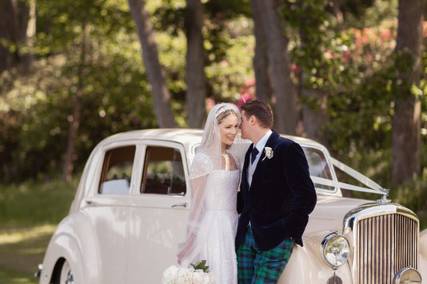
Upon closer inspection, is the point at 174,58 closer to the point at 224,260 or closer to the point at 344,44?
the point at 344,44

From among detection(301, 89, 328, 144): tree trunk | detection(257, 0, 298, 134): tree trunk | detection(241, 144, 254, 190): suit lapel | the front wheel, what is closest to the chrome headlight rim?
detection(241, 144, 254, 190): suit lapel

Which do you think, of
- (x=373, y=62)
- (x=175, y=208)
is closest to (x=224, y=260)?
(x=175, y=208)

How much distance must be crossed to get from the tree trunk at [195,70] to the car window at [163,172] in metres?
9.92

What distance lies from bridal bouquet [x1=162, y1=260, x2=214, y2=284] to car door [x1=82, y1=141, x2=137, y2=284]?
5.83 ft

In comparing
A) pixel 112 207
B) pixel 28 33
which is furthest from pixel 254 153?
pixel 28 33

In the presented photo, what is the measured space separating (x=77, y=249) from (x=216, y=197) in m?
2.43

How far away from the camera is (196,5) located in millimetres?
20203

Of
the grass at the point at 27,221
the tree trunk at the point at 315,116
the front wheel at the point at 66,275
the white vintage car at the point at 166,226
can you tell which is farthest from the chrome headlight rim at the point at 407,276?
the tree trunk at the point at 315,116

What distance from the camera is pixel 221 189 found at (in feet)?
26.5

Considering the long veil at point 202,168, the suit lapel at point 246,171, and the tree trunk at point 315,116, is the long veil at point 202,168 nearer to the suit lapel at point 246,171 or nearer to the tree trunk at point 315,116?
the suit lapel at point 246,171

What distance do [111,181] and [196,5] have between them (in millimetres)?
10271

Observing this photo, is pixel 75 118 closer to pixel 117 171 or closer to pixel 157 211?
pixel 117 171

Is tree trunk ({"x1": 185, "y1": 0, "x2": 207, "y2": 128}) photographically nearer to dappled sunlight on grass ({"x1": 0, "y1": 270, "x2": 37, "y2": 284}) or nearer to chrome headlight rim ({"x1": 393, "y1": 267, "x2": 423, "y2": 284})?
dappled sunlight on grass ({"x1": 0, "y1": 270, "x2": 37, "y2": 284})

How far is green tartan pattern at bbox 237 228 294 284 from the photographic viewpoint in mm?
7582
